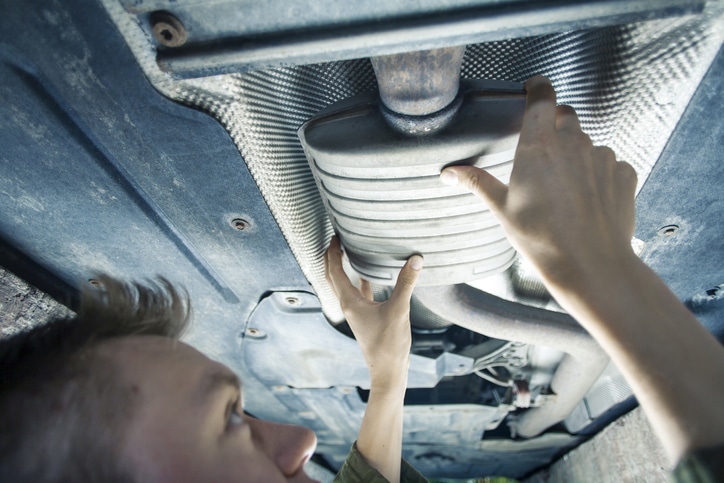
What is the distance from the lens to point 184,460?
0.64 metres

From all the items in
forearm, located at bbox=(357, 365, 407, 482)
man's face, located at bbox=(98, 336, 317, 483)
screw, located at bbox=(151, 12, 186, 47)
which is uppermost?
screw, located at bbox=(151, 12, 186, 47)

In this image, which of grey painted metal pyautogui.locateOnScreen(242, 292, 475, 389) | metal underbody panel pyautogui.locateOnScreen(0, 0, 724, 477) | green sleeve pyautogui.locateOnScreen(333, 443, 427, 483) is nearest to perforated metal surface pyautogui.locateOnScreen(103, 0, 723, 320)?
metal underbody panel pyautogui.locateOnScreen(0, 0, 724, 477)

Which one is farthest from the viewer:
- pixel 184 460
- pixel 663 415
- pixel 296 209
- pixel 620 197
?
pixel 296 209

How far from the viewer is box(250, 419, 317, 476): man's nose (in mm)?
812

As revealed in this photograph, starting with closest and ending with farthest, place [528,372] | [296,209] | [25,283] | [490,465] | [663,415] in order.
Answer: [663,415], [296,209], [25,283], [528,372], [490,465]

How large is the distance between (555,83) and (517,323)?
1.85 ft

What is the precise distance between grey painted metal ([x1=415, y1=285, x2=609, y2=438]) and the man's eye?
396 millimetres

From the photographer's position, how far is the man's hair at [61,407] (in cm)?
62

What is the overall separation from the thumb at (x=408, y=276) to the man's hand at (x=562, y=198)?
0.69 feet

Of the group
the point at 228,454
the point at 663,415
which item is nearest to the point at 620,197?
the point at 663,415

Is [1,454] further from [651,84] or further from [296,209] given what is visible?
[651,84]

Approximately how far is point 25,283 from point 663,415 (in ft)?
3.75

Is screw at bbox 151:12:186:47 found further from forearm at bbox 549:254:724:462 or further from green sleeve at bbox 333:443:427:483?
green sleeve at bbox 333:443:427:483

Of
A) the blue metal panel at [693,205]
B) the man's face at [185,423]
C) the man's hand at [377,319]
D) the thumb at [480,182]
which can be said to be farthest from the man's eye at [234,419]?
the blue metal panel at [693,205]
